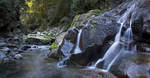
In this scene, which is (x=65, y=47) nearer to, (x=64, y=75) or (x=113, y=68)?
(x=64, y=75)

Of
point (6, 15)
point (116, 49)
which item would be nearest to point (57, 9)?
point (6, 15)

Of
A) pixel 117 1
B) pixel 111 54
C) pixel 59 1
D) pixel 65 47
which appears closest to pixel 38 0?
pixel 59 1

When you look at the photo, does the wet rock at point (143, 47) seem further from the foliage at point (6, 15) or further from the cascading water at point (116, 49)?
the foliage at point (6, 15)

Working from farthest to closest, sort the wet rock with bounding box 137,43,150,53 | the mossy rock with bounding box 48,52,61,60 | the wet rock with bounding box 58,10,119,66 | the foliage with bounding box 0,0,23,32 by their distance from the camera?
the foliage with bounding box 0,0,23,32 < the mossy rock with bounding box 48,52,61,60 < the wet rock with bounding box 58,10,119,66 < the wet rock with bounding box 137,43,150,53

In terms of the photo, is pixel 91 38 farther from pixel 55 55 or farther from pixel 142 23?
pixel 55 55

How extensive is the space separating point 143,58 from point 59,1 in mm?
20985

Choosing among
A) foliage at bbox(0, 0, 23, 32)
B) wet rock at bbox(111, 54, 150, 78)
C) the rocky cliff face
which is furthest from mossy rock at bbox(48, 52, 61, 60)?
foliage at bbox(0, 0, 23, 32)

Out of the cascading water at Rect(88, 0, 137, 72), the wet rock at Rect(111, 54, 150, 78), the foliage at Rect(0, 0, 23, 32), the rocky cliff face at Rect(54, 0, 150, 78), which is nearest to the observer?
the wet rock at Rect(111, 54, 150, 78)

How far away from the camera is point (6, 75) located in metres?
5.09

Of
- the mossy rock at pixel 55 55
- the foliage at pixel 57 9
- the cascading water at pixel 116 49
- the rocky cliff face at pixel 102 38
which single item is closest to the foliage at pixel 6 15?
the foliage at pixel 57 9

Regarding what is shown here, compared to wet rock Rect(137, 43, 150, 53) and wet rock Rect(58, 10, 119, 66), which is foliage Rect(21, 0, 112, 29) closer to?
wet rock Rect(58, 10, 119, 66)

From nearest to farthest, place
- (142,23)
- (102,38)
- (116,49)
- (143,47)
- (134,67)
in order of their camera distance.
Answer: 1. (134,67)
2. (143,47)
3. (142,23)
4. (116,49)
5. (102,38)

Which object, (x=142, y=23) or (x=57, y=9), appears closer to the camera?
(x=142, y=23)

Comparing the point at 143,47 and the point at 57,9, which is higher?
the point at 57,9
